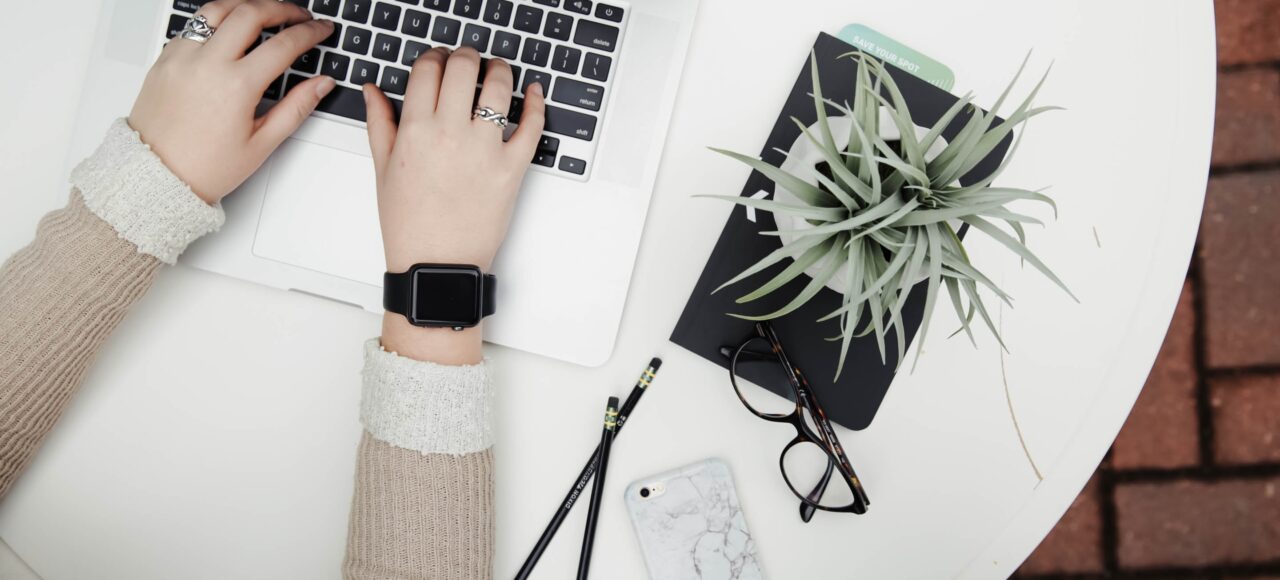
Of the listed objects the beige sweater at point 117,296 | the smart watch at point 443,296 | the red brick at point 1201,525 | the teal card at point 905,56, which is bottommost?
the red brick at point 1201,525

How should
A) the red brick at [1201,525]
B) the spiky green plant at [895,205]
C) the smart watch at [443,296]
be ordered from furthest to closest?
1. the red brick at [1201,525]
2. the smart watch at [443,296]
3. the spiky green plant at [895,205]

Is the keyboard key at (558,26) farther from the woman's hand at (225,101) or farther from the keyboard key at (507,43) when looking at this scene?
the woman's hand at (225,101)

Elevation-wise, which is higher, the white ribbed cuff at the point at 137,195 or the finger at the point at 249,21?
the finger at the point at 249,21

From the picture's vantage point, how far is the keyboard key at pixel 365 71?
0.59 m

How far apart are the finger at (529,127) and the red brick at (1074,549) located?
0.97 metres

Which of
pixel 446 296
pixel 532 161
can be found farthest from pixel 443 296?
pixel 532 161

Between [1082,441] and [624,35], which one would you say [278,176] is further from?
[1082,441]

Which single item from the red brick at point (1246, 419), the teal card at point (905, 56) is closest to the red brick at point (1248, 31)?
the red brick at point (1246, 419)

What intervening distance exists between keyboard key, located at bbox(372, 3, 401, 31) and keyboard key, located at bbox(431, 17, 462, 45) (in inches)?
1.2

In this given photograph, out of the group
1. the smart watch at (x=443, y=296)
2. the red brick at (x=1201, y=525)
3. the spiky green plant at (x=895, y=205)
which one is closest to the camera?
the spiky green plant at (x=895, y=205)

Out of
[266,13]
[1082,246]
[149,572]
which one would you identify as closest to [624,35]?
[266,13]

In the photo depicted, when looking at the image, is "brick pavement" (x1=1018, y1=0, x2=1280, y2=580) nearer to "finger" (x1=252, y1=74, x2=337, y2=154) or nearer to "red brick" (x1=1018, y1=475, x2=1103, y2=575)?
"red brick" (x1=1018, y1=475, x2=1103, y2=575)

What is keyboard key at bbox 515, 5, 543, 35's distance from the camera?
583 millimetres

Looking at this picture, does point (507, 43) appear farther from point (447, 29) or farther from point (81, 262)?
point (81, 262)
